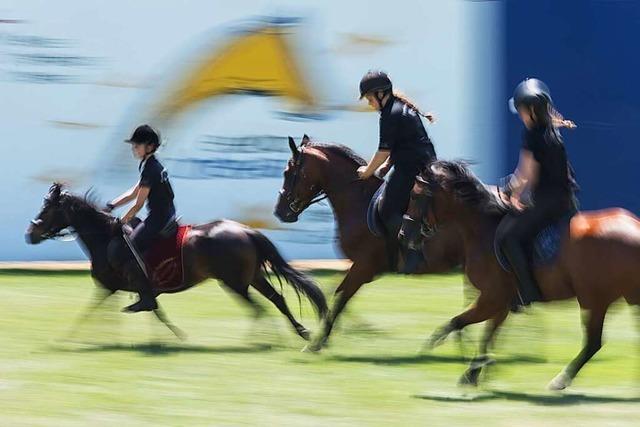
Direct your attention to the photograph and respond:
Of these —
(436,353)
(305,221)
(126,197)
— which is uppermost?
(126,197)

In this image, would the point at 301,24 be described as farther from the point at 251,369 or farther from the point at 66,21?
the point at 251,369

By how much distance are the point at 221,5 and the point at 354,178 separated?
20.7ft

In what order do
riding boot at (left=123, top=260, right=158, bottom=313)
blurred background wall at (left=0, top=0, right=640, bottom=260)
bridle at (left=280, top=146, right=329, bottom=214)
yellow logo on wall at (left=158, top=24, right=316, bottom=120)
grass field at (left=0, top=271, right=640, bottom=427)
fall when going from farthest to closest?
yellow logo on wall at (left=158, top=24, right=316, bottom=120), blurred background wall at (left=0, top=0, right=640, bottom=260), bridle at (left=280, top=146, right=329, bottom=214), riding boot at (left=123, top=260, right=158, bottom=313), grass field at (left=0, top=271, right=640, bottom=427)

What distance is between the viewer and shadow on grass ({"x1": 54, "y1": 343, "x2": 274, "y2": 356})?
10.5 m

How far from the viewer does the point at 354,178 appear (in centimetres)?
1112

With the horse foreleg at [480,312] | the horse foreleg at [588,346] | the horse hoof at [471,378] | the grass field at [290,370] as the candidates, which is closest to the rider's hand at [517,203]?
the horse foreleg at [480,312]

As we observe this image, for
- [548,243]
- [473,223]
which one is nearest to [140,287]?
[473,223]

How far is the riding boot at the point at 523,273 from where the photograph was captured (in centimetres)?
901

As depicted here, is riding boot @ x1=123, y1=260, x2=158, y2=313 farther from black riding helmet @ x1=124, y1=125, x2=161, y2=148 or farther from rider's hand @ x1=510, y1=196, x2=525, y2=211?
rider's hand @ x1=510, y1=196, x2=525, y2=211

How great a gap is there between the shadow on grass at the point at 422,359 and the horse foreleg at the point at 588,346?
1.31 metres

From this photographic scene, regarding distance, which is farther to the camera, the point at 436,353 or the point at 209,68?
the point at 209,68

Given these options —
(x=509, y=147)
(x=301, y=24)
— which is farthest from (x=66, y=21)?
(x=509, y=147)

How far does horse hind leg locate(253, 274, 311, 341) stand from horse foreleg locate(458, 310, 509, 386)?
82.5 inches

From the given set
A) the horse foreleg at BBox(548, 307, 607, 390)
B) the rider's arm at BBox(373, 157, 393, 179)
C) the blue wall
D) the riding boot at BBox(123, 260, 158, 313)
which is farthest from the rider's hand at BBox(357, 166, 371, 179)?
the blue wall
